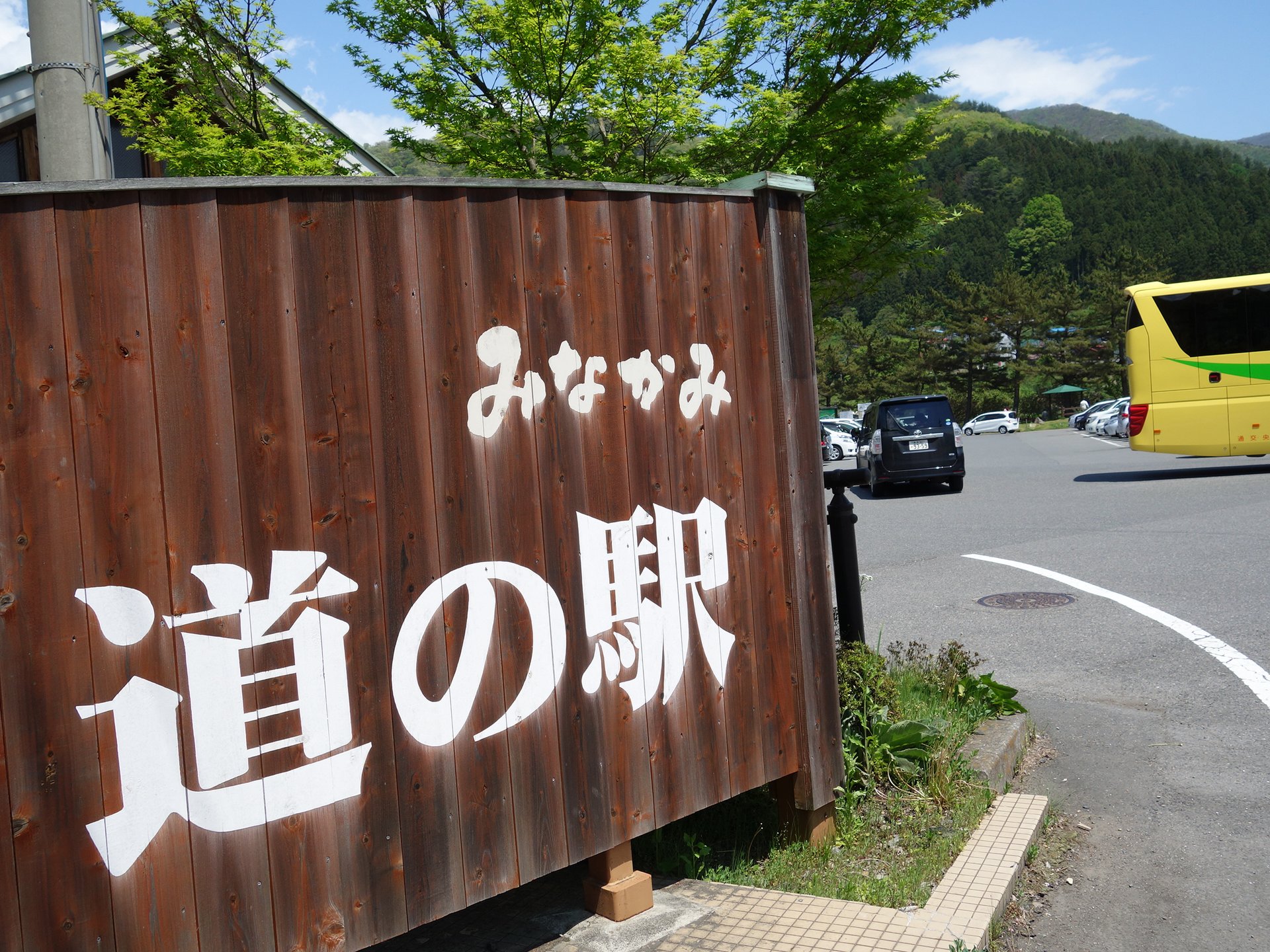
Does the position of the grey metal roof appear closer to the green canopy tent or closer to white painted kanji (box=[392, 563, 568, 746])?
white painted kanji (box=[392, 563, 568, 746])

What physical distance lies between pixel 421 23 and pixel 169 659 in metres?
7.42

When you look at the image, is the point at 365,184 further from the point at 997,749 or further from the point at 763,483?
the point at 997,749

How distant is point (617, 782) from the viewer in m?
3.46

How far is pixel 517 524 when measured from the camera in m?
3.23

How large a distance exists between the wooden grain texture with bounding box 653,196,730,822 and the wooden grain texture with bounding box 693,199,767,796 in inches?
1.4

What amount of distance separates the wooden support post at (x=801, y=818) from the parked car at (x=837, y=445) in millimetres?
33836

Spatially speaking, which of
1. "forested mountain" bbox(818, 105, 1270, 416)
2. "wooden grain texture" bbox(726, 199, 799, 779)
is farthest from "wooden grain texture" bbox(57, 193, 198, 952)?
"forested mountain" bbox(818, 105, 1270, 416)

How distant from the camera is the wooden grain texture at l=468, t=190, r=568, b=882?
3.17 metres

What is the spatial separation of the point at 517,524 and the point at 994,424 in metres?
61.5

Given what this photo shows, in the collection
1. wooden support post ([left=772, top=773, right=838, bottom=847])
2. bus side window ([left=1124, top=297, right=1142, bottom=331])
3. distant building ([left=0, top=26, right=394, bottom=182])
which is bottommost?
wooden support post ([left=772, top=773, right=838, bottom=847])

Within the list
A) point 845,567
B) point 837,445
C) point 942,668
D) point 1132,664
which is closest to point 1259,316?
point 1132,664

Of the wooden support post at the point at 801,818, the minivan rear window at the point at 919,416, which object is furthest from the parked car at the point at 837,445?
the wooden support post at the point at 801,818

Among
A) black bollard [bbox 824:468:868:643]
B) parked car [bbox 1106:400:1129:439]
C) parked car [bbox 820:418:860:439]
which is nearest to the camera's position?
black bollard [bbox 824:468:868:643]

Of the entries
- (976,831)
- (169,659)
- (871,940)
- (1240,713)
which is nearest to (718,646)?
(871,940)
